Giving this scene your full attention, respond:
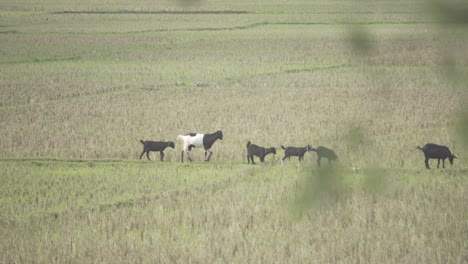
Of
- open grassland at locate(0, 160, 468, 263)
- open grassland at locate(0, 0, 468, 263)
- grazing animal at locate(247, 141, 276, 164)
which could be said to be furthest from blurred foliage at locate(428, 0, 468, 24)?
grazing animal at locate(247, 141, 276, 164)

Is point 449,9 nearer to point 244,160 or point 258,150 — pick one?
point 258,150

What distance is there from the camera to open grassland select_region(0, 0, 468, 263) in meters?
0.91

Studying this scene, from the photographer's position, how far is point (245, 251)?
19.3ft

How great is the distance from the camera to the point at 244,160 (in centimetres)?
990

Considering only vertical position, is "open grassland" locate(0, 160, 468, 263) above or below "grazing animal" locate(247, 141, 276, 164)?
below

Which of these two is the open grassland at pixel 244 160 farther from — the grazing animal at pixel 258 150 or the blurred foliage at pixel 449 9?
the grazing animal at pixel 258 150

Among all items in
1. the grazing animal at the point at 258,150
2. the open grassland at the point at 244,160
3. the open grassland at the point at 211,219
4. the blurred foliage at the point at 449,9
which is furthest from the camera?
the grazing animal at the point at 258,150

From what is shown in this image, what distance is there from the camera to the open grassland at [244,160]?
2.99ft

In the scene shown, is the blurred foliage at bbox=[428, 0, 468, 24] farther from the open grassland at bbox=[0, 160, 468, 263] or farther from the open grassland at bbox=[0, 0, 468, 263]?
the open grassland at bbox=[0, 160, 468, 263]

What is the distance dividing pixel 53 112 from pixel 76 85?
4218 mm

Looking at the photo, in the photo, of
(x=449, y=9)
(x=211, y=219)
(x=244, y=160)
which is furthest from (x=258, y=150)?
(x=449, y=9)

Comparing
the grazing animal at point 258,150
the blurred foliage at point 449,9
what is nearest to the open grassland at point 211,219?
the grazing animal at point 258,150

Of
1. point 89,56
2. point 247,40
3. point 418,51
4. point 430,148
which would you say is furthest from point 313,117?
point 247,40

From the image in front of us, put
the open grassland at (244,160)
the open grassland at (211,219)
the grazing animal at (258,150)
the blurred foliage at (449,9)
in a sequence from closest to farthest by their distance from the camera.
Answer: the blurred foliage at (449,9), the open grassland at (244,160), the open grassland at (211,219), the grazing animal at (258,150)
